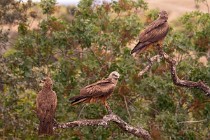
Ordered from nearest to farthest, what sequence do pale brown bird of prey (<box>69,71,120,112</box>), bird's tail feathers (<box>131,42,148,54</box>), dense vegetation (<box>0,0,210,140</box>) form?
pale brown bird of prey (<box>69,71,120,112</box>)
bird's tail feathers (<box>131,42,148,54</box>)
dense vegetation (<box>0,0,210,140</box>)

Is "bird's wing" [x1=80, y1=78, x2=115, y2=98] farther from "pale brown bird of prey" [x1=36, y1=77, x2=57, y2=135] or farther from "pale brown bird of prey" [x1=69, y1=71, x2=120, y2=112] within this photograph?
"pale brown bird of prey" [x1=36, y1=77, x2=57, y2=135]

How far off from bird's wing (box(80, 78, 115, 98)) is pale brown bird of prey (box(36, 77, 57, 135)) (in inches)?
22.0

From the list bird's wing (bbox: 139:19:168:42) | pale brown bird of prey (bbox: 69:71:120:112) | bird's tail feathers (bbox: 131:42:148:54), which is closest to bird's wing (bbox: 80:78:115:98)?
pale brown bird of prey (bbox: 69:71:120:112)

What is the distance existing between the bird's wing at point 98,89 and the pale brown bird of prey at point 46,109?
56cm

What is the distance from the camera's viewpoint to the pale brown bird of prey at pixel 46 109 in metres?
8.27

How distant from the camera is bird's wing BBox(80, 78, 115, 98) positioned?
8867 mm

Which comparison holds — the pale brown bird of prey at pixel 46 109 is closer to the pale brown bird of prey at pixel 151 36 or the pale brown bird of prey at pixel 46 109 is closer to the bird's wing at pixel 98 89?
the bird's wing at pixel 98 89

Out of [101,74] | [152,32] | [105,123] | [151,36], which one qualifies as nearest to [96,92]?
[105,123]

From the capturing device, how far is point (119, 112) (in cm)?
1332

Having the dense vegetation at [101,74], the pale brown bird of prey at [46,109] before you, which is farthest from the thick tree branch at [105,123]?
the dense vegetation at [101,74]

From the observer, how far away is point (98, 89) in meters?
9.04

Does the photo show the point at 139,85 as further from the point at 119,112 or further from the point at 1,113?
the point at 1,113

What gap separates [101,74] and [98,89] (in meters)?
4.47

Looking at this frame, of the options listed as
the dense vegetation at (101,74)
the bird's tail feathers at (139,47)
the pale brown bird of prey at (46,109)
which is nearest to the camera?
the pale brown bird of prey at (46,109)
